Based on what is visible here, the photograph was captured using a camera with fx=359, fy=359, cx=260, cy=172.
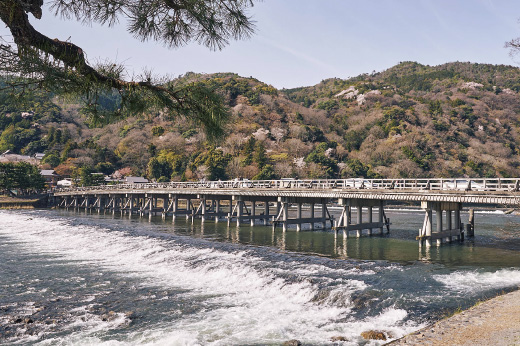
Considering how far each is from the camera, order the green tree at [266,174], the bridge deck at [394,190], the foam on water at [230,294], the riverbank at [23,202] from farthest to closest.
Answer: the green tree at [266,174], the riverbank at [23,202], the bridge deck at [394,190], the foam on water at [230,294]

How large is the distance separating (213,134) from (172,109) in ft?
2.43

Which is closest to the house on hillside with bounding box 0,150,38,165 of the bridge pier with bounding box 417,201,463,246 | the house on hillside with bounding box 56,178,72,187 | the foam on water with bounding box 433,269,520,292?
the house on hillside with bounding box 56,178,72,187

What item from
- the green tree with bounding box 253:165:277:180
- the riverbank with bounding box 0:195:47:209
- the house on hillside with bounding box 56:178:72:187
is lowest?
the riverbank with bounding box 0:195:47:209

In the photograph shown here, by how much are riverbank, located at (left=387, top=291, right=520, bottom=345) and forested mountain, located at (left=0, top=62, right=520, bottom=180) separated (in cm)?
7032

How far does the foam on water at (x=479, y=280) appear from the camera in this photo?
14.4 meters

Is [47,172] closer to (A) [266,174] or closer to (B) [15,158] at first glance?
(B) [15,158]

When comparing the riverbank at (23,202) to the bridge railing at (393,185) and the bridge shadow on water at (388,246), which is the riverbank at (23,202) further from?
the bridge shadow on water at (388,246)

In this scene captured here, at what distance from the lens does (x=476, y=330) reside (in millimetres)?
7953

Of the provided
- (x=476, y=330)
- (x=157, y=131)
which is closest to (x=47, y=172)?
(x=157, y=131)

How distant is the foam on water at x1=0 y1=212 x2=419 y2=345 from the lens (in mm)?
10078

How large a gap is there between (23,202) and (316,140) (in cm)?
7041

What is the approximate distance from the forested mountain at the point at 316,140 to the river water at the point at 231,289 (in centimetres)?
5776

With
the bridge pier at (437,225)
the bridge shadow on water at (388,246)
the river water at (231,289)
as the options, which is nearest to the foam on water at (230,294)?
the river water at (231,289)

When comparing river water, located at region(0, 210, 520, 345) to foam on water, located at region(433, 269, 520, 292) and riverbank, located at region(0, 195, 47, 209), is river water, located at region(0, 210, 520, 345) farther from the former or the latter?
riverbank, located at region(0, 195, 47, 209)
